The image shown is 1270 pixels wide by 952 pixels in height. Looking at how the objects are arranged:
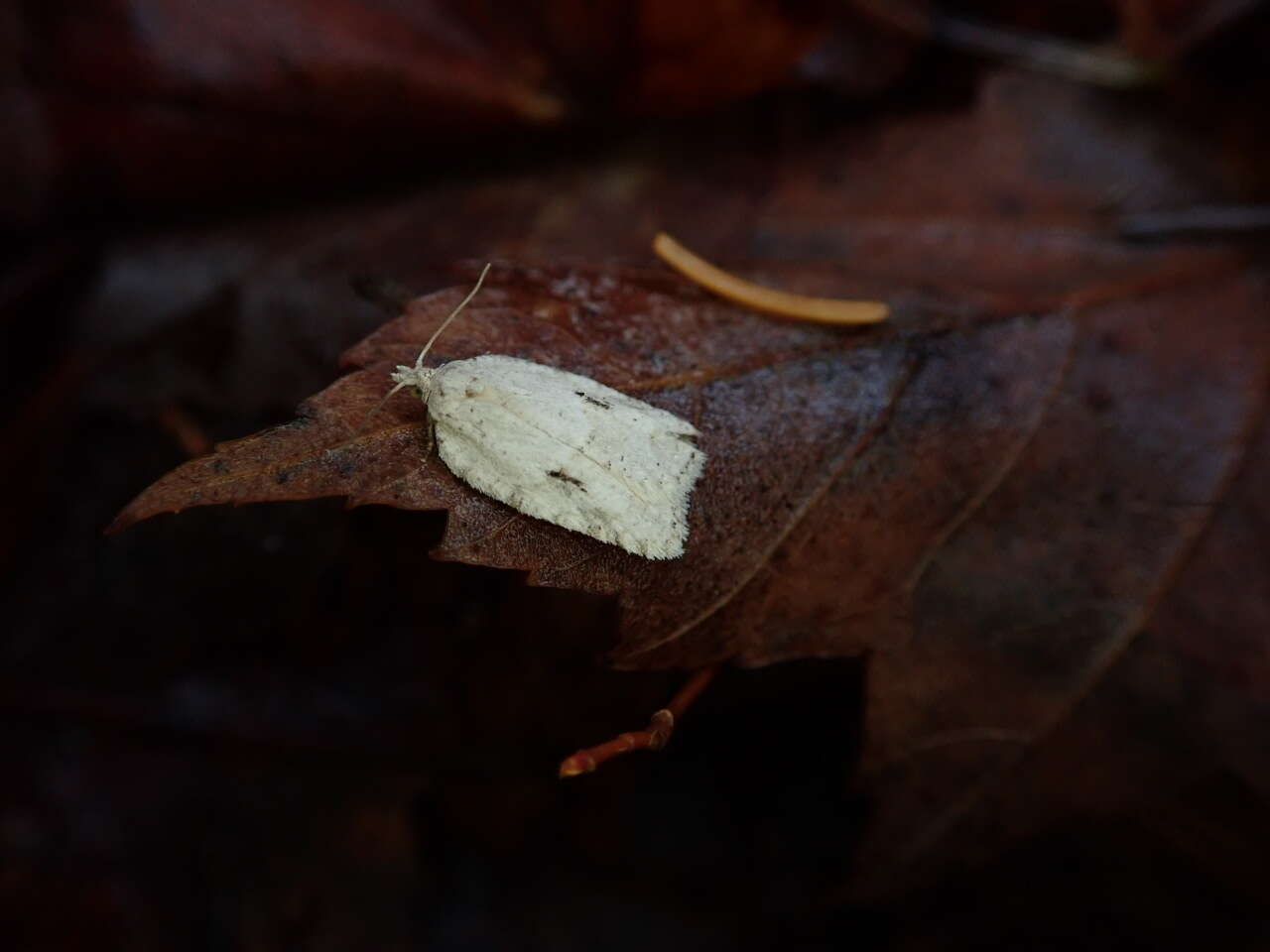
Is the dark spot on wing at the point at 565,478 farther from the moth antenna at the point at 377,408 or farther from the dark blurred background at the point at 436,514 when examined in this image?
the dark blurred background at the point at 436,514

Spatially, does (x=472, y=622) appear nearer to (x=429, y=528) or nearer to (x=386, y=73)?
(x=429, y=528)

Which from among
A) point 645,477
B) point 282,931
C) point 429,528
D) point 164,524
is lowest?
point 282,931

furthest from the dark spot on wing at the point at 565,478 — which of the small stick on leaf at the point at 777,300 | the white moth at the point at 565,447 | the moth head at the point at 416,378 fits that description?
the small stick on leaf at the point at 777,300

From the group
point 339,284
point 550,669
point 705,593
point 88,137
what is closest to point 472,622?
point 550,669

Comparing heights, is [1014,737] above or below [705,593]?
below

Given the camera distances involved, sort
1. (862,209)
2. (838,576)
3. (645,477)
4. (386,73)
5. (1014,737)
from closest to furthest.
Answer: (645,477), (838,576), (1014,737), (862,209), (386,73)

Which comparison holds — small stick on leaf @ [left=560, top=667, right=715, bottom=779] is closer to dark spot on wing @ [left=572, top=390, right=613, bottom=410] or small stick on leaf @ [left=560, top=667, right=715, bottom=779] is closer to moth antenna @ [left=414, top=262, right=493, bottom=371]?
dark spot on wing @ [left=572, top=390, right=613, bottom=410]
